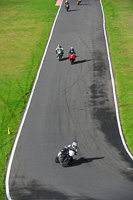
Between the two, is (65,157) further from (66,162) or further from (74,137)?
(74,137)

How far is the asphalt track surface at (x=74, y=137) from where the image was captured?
2169 cm

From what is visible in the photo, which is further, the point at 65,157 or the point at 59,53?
the point at 59,53

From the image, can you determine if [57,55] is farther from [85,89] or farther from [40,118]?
[40,118]

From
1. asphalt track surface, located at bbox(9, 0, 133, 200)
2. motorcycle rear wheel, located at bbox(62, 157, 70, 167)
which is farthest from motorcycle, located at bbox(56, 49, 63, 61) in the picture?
motorcycle rear wheel, located at bbox(62, 157, 70, 167)

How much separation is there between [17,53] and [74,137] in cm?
2511

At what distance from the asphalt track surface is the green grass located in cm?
118

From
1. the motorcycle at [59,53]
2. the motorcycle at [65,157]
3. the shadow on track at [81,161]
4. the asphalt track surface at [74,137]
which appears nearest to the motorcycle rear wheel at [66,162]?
the motorcycle at [65,157]

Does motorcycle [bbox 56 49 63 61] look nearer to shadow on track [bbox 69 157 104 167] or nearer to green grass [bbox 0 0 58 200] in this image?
green grass [bbox 0 0 58 200]

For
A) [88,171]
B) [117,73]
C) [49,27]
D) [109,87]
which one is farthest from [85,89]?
[49,27]

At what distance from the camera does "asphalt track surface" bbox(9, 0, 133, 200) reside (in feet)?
71.2

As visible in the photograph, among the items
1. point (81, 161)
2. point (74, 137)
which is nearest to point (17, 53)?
point (74, 137)

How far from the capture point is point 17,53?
1997 inches

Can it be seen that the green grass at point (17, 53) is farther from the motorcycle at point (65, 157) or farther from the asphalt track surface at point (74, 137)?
the motorcycle at point (65, 157)

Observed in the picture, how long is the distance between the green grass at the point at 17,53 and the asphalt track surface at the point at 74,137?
1.18 metres
